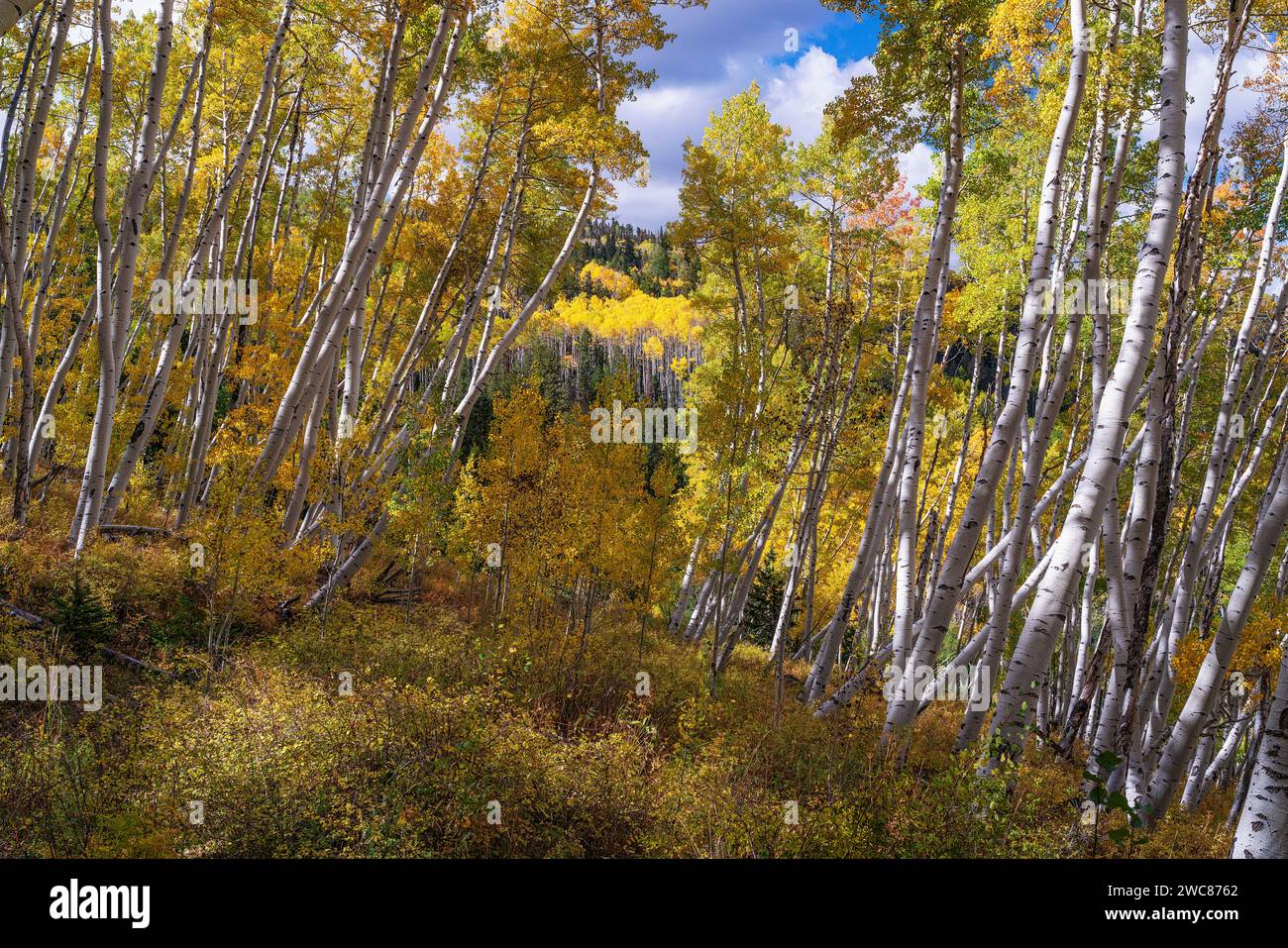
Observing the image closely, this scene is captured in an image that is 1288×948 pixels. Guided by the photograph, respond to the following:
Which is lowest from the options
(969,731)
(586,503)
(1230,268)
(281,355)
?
(969,731)

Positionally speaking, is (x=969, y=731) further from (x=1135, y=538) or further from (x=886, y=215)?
(x=886, y=215)

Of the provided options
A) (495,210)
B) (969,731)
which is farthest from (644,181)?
(969,731)

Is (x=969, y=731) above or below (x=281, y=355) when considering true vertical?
below

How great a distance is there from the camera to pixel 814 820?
410cm

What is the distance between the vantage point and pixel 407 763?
4918 millimetres

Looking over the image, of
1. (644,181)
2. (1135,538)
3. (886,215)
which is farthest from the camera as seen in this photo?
(886,215)

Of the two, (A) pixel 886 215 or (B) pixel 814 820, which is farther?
(A) pixel 886 215

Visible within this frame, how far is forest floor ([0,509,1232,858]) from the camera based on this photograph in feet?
13.4

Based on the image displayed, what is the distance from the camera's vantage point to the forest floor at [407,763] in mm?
4090

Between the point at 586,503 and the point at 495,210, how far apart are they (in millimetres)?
6452
